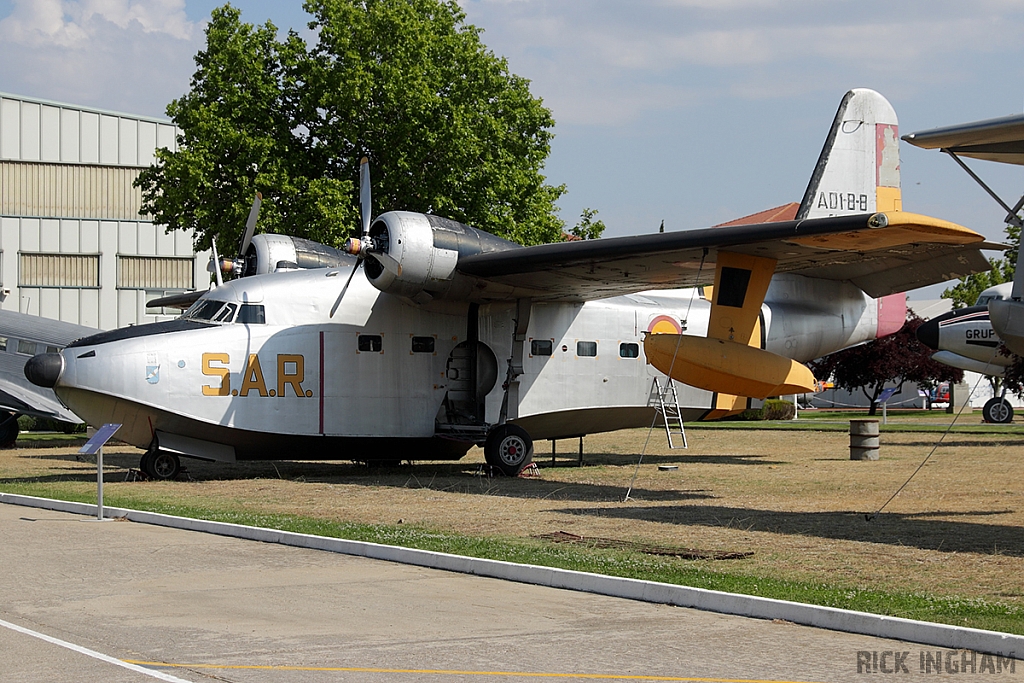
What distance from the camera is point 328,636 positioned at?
23.5 ft

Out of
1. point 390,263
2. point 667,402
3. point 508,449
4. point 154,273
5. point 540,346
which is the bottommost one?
point 508,449

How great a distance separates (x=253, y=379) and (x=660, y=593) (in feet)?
36.9

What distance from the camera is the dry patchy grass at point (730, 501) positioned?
976 centimetres

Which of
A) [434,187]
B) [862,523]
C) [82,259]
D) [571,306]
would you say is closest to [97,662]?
[862,523]

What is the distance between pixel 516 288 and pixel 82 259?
40602mm

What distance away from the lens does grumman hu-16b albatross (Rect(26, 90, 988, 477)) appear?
16.9 meters

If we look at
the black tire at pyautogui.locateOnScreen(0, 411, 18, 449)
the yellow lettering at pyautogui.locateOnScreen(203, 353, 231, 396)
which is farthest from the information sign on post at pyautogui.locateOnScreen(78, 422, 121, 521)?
the black tire at pyautogui.locateOnScreen(0, 411, 18, 449)

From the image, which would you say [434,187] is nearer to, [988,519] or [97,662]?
[988,519]

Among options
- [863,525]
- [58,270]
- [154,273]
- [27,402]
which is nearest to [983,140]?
[863,525]

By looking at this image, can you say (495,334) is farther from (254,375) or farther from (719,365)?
(719,365)

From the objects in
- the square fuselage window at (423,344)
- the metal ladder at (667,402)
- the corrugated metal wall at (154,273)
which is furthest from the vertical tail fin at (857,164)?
the corrugated metal wall at (154,273)

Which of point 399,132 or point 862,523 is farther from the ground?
point 399,132

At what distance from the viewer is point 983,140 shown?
442 inches

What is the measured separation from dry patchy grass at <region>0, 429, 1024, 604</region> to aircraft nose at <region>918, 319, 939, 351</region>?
23.3 feet
